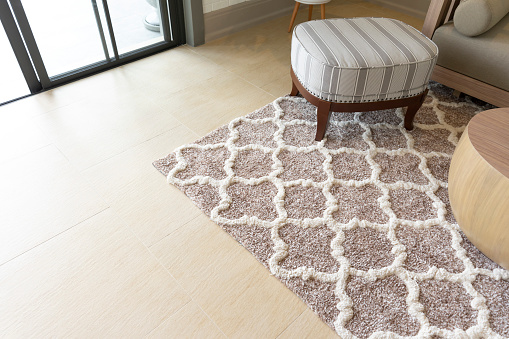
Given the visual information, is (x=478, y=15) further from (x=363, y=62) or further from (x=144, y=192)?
(x=144, y=192)

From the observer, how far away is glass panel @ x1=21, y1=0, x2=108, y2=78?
2.27 meters

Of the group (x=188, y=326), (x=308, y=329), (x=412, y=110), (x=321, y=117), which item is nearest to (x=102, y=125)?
(x=321, y=117)

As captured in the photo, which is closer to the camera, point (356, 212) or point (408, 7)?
point (356, 212)

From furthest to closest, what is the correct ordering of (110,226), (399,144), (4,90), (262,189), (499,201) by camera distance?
(4,90) < (399,144) < (262,189) < (110,226) < (499,201)

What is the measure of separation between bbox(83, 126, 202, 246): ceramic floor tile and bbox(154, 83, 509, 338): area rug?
6 centimetres

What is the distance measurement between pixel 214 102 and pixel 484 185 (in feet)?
4.89

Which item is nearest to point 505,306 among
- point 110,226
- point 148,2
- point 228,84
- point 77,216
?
point 110,226

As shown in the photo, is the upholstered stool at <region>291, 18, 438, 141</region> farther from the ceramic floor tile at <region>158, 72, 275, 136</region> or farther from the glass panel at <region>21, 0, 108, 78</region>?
the glass panel at <region>21, 0, 108, 78</region>

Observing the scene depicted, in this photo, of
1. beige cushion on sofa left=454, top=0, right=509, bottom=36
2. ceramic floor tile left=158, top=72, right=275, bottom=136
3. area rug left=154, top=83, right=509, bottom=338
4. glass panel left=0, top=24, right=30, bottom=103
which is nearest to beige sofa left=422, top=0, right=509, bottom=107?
beige cushion on sofa left=454, top=0, right=509, bottom=36

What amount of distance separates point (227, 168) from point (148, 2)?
1.51m

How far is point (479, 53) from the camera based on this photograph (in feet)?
6.88

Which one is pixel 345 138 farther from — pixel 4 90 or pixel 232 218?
pixel 4 90

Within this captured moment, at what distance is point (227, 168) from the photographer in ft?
6.13

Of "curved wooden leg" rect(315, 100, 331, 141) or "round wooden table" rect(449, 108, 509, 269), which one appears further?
"curved wooden leg" rect(315, 100, 331, 141)
